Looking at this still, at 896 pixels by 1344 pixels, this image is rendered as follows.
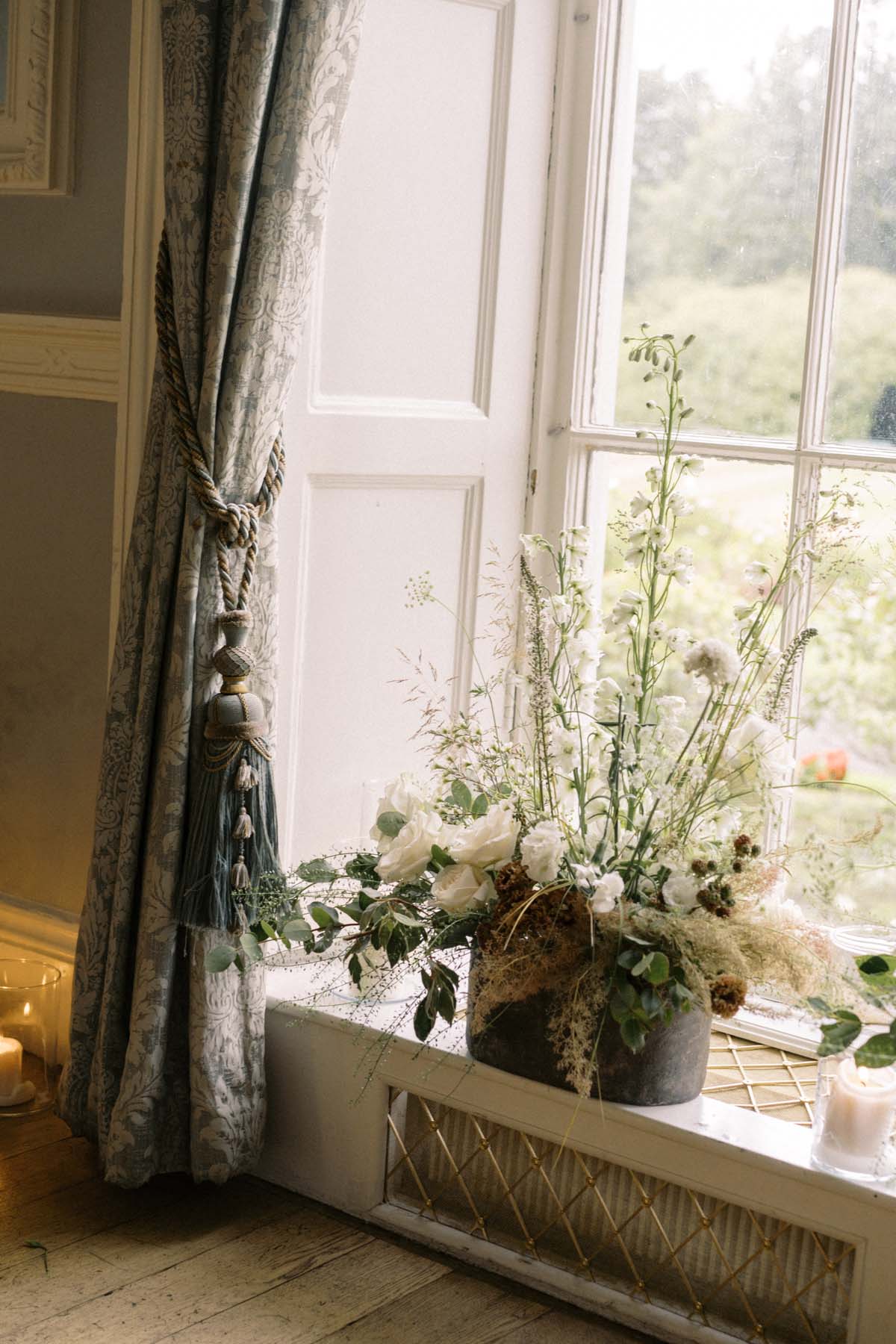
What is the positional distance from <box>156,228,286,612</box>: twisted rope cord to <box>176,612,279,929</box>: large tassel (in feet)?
0.19

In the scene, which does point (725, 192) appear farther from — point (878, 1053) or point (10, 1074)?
point (10, 1074)

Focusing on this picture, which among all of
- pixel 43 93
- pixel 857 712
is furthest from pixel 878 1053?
pixel 43 93

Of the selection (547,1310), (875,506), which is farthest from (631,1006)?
(875,506)

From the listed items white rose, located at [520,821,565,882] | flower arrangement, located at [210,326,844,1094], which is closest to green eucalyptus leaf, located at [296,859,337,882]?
flower arrangement, located at [210,326,844,1094]

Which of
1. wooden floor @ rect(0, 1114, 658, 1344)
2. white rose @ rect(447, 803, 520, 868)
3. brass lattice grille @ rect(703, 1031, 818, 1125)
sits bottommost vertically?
wooden floor @ rect(0, 1114, 658, 1344)

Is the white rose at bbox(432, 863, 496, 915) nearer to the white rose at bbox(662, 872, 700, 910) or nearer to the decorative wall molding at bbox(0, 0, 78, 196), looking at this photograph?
the white rose at bbox(662, 872, 700, 910)

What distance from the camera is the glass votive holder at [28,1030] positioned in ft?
8.48

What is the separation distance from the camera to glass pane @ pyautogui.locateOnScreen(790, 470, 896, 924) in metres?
2.42

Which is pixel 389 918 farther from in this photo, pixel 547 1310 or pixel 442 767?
pixel 547 1310

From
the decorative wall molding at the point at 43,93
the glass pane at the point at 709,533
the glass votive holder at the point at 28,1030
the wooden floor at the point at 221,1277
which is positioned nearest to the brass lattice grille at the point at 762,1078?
the wooden floor at the point at 221,1277

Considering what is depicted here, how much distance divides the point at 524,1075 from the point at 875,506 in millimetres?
1006

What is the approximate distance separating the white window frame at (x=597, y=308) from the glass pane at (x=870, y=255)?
0.02 m

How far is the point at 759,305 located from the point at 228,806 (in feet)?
3.85

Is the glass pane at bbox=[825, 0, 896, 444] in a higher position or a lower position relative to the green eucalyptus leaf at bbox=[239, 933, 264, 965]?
higher
